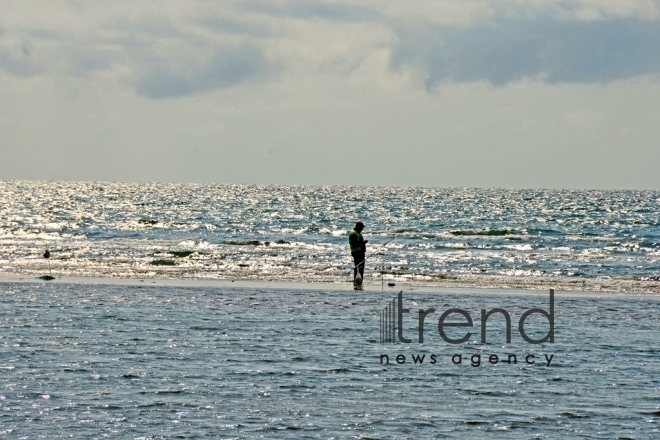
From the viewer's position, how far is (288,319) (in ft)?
61.6

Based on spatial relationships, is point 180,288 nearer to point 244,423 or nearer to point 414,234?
point 244,423

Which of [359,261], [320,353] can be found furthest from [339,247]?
[320,353]

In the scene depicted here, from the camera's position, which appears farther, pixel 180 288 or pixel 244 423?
pixel 180 288

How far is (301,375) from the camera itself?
13.3 m

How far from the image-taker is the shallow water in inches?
421

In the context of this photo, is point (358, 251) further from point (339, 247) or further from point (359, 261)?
point (339, 247)

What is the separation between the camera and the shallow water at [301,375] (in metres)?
10.7

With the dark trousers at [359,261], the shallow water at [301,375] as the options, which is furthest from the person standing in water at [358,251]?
the shallow water at [301,375]

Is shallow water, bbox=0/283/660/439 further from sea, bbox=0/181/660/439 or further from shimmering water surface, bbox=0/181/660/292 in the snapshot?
shimmering water surface, bbox=0/181/660/292

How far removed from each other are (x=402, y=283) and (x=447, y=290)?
8.53 ft

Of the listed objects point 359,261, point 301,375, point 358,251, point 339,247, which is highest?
point 358,251

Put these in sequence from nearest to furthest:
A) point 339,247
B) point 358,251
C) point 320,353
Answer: point 320,353
point 358,251
point 339,247

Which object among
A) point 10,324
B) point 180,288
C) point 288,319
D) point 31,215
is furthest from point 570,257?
point 31,215

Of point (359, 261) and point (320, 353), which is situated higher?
point (359, 261)
